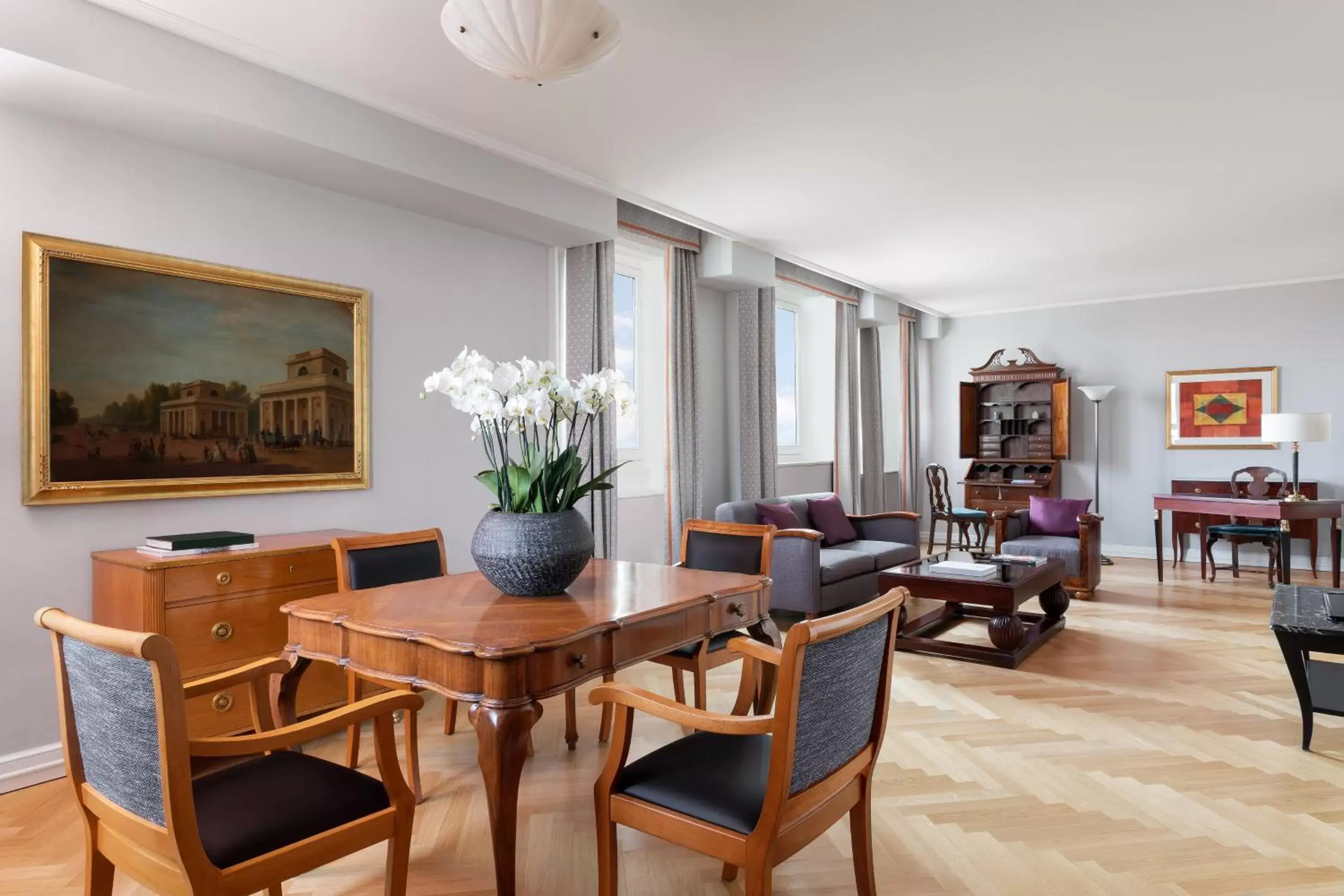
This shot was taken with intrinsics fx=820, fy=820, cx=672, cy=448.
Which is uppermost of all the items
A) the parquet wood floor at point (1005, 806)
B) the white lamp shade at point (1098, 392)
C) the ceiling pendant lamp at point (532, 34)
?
the ceiling pendant lamp at point (532, 34)

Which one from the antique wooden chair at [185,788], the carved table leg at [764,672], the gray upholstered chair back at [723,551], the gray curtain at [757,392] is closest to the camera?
the antique wooden chair at [185,788]

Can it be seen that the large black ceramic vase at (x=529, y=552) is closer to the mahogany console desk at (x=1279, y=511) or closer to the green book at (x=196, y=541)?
the green book at (x=196, y=541)

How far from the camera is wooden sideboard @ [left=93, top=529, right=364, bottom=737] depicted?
297 cm

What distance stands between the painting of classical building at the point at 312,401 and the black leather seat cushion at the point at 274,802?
2223mm

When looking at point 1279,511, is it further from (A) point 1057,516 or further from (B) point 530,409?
(B) point 530,409

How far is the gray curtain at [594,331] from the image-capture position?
16.9 feet

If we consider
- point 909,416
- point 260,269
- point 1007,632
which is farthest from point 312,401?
point 909,416

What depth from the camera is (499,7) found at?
94.2 inches

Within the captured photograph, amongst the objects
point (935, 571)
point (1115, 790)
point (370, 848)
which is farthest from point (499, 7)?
point (935, 571)

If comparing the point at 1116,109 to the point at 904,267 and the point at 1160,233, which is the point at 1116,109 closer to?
the point at 1160,233

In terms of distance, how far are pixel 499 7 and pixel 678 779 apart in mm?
2169

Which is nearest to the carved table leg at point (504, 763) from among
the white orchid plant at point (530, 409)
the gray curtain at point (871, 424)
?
the white orchid plant at point (530, 409)

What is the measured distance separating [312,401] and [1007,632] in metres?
3.80

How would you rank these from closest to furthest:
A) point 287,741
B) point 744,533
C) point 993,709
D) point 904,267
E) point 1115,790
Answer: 1. point 287,741
2. point 1115,790
3. point 744,533
4. point 993,709
5. point 904,267
